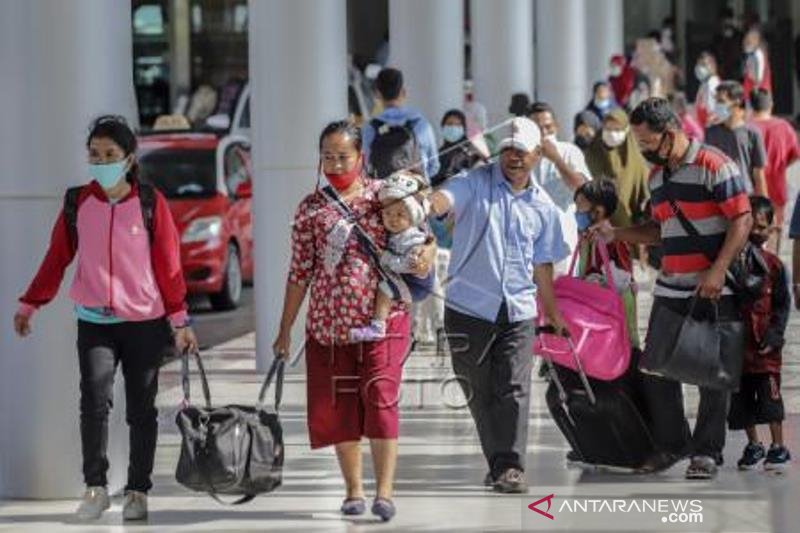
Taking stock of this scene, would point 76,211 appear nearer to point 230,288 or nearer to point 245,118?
point 230,288

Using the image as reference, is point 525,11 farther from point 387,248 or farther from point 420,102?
point 387,248

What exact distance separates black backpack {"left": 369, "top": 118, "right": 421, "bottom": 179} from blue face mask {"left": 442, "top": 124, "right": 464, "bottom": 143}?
2417mm

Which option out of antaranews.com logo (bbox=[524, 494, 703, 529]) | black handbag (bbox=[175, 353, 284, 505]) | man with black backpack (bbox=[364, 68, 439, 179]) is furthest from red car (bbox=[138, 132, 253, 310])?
black handbag (bbox=[175, 353, 284, 505])

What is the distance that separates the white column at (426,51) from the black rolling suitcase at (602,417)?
38.3ft

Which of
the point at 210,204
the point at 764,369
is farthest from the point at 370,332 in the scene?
the point at 210,204

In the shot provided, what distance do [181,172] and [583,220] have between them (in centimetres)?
1087

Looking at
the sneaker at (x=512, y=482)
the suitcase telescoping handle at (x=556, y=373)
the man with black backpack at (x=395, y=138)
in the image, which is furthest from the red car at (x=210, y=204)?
the sneaker at (x=512, y=482)

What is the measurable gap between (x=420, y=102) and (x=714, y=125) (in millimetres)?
5514

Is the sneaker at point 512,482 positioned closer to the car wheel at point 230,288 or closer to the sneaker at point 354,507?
the sneaker at point 354,507

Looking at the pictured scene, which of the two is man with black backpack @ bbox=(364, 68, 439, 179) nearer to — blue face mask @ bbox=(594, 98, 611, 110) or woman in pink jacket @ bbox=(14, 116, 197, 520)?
woman in pink jacket @ bbox=(14, 116, 197, 520)

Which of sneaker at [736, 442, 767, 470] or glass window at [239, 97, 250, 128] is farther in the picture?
glass window at [239, 97, 250, 128]

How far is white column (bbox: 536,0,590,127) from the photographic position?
33062 mm

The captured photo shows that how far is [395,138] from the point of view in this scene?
51.6ft

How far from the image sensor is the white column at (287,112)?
16.6 m
